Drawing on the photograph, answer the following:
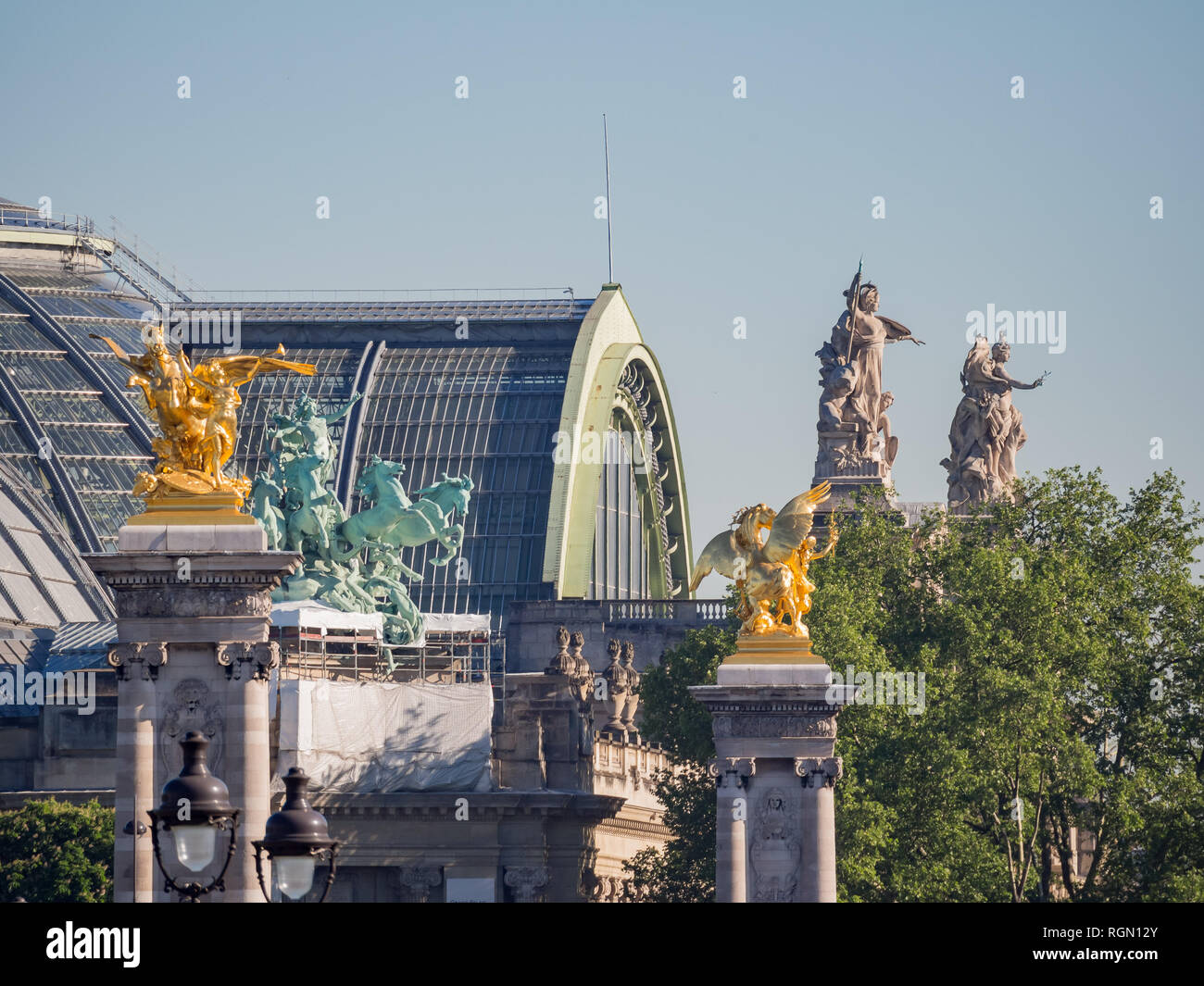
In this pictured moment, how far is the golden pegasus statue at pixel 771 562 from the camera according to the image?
62.1 metres

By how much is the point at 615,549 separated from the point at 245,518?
83.2 meters

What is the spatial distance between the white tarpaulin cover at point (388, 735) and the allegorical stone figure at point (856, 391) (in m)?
17.9

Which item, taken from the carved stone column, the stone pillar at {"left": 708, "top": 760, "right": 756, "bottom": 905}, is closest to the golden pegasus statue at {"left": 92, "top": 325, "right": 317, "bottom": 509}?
the stone pillar at {"left": 708, "top": 760, "right": 756, "bottom": 905}

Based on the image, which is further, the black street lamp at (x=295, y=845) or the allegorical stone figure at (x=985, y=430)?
the allegorical stone figure at (x=985, y=430)

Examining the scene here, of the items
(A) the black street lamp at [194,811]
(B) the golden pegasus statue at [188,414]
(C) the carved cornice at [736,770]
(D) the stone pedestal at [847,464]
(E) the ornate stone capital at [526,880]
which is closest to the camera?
(A) the black street lamp at [194,811]

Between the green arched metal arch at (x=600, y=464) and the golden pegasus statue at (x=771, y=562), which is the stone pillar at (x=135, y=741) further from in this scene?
the green arched metal arch at (x=600, y=464)

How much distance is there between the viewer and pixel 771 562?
204ft

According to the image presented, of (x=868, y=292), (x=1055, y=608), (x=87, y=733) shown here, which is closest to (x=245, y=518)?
(x=1055, y=608)

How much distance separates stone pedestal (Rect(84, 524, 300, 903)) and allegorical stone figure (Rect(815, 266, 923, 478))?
50042 mm

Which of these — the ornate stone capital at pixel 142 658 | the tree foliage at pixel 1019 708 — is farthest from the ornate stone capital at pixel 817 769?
the ornate stone capital at pixel 142 658

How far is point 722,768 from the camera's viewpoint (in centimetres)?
6172

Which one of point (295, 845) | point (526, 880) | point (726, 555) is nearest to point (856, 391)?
point (526, 880)

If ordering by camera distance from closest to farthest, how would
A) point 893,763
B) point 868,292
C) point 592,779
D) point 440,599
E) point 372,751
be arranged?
point 893,763, point 372,751, point 592,779, point 868,292, point 440,599
